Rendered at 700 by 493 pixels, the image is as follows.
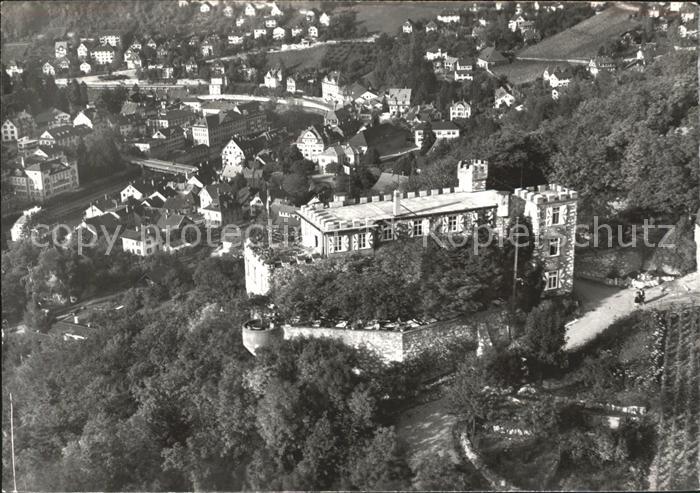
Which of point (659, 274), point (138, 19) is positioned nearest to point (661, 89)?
point (659, 274)

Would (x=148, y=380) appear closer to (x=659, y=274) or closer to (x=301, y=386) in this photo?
(x=301, y=386)

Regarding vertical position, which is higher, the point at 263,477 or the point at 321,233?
the point at 321,233

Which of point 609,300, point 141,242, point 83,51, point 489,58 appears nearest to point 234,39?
point 83,51

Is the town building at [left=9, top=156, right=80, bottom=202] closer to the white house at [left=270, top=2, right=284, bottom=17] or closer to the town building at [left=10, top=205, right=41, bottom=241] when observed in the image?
the town building at [left=10, top=205, right=41, bottom=241]

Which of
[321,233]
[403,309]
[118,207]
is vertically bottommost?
[118,207]

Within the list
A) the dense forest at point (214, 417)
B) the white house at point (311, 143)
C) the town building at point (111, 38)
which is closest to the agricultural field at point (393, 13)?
the white house at point (311, 143)

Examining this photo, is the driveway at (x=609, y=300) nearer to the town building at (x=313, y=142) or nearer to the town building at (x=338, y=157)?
the town building at (x=338, y=157)

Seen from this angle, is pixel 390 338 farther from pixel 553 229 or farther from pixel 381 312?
pixel 553 229
